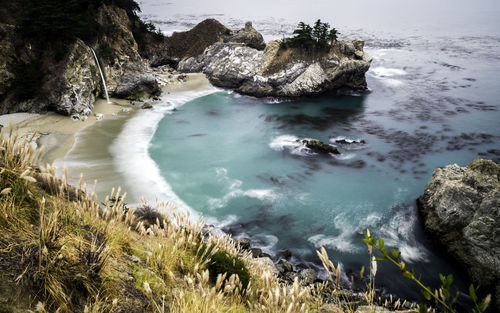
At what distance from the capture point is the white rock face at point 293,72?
32875 millimetres

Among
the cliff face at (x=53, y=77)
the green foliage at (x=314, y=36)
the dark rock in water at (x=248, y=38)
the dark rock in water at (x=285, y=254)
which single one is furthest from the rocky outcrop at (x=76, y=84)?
the dark rock in water at (x=248, y=38)

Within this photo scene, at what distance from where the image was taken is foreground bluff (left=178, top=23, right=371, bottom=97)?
32.9 metres

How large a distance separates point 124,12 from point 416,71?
42.9 m

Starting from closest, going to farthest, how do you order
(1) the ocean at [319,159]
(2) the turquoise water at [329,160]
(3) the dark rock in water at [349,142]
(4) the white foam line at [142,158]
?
(1) the ocean at [319,159] → (2) the turquoise water at [329,160] → (4) the white foam line at [142,158] → (3) the dark rock in water at [349,142]

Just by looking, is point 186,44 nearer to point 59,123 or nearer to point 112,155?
point 59,123

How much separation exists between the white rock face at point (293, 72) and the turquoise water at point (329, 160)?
186 centimetres

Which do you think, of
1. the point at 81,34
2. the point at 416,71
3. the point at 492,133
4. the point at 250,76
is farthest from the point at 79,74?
the point at 416,71

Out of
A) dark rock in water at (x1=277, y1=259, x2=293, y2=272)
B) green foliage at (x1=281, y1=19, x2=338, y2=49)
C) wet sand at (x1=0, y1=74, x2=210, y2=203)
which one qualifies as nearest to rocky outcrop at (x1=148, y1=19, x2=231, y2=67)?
green foliage at (x1=281, y1=19, x2=338, y2=49)

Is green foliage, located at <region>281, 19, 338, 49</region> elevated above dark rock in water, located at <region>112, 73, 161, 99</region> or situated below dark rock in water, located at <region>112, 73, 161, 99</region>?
above

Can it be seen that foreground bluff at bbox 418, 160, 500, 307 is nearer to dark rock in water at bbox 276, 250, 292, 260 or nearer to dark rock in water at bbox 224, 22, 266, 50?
dark rock in water at bbox 276, 250, 292, 260

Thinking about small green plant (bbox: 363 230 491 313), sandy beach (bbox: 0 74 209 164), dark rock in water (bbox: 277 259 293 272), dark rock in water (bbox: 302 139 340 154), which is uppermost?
small green plant (bbox: 363 230 491 313)

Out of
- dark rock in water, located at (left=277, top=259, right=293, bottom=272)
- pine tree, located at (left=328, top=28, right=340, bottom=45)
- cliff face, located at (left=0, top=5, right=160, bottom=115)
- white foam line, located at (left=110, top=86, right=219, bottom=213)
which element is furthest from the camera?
pine tree, located at (left=328, top=28, right=340, bottom=45)

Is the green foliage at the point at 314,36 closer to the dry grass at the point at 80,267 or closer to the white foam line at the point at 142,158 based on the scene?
the white foam line at the point at 142,158

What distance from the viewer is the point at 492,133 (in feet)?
76.1
